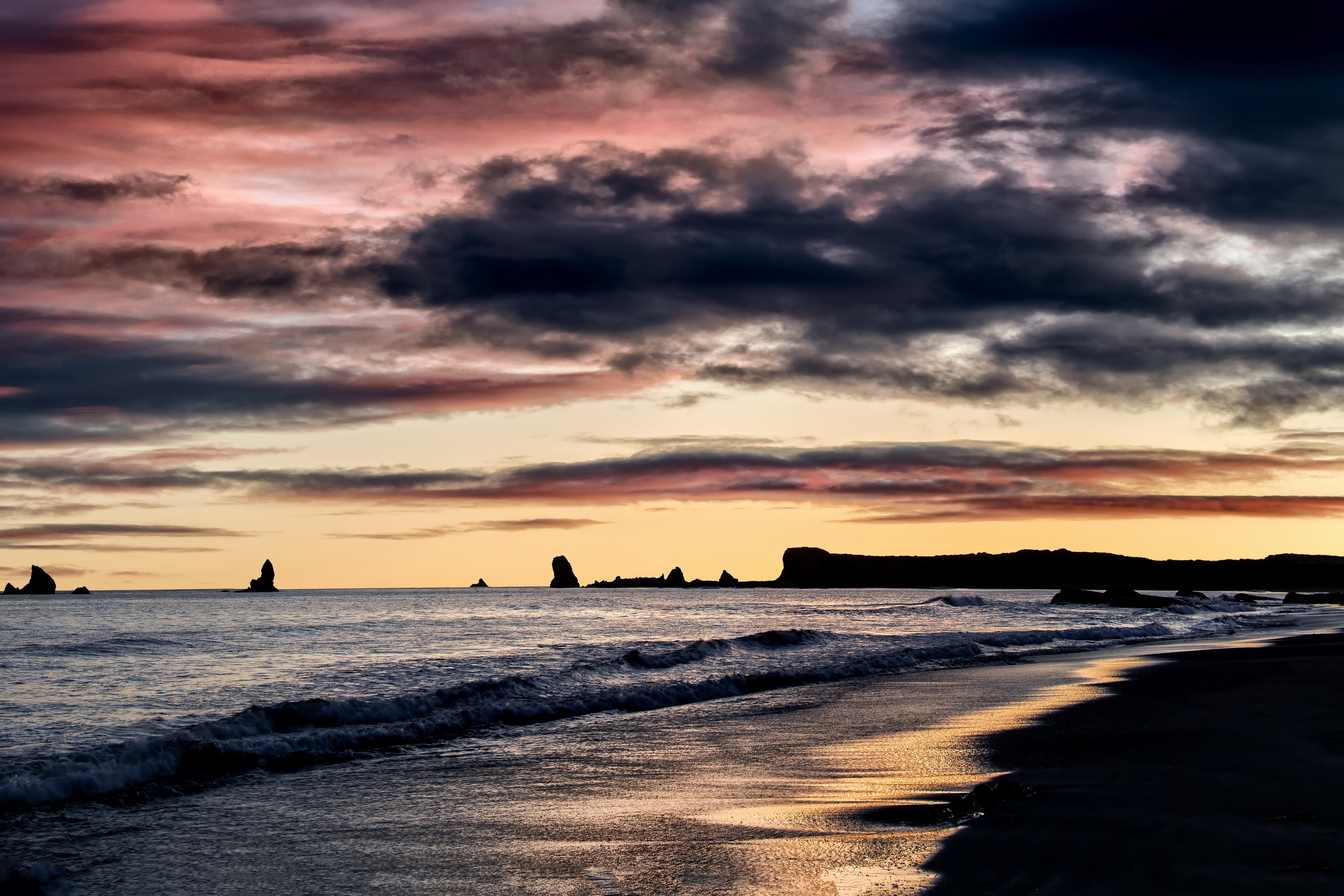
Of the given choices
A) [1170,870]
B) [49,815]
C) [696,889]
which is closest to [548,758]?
[49,815]

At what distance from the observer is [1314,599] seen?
105438 millimetres

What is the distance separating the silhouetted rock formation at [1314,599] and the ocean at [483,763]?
Result: 8216cm

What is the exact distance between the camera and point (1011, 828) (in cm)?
812

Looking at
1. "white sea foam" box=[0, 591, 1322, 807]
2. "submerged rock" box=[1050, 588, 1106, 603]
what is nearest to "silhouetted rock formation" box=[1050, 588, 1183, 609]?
"submerged rock" box=[1050, 588, 1106, 603]

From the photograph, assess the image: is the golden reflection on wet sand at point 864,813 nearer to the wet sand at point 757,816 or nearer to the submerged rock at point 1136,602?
the wet sand at point 757,816

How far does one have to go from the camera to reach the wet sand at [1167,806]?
6.55m

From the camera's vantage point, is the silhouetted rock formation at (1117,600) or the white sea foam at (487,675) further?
the silhouetted rock formation at (1117,600)

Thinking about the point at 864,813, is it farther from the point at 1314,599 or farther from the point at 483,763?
the point at 1314,599

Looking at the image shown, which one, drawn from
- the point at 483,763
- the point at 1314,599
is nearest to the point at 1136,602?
the point at 1314,599

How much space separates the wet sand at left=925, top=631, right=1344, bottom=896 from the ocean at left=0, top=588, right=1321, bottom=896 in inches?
27.1

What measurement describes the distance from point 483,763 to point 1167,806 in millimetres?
8196

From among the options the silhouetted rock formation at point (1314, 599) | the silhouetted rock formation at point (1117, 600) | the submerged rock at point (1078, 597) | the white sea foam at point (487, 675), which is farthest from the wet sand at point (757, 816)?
the silhouetted rock formation at point (1314, 599)

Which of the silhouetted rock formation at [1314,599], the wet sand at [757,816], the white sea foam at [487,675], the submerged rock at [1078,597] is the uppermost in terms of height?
the wet sand at [757,816]

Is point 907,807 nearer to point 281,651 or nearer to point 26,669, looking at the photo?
point 26,669
